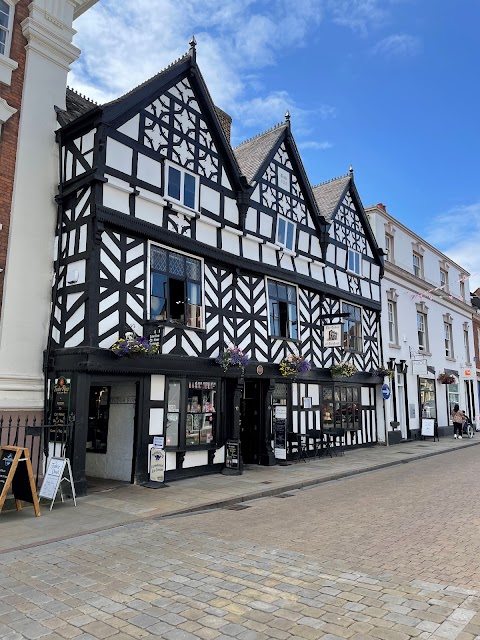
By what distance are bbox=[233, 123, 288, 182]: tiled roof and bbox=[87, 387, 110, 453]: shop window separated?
306 inches

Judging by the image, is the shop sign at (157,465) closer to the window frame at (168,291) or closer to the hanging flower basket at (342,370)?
the window frame at (168,291)

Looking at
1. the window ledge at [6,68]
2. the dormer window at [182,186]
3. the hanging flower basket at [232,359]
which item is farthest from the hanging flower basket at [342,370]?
the window ledge at [6,68]

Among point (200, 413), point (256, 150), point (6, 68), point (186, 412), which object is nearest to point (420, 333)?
point (256, 150)

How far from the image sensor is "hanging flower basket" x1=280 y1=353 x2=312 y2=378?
49.5ft

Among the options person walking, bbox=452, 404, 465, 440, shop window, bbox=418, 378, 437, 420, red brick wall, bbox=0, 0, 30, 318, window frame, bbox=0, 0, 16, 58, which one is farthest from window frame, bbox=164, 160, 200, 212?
person walking, bbox=452, 404, 465, 440

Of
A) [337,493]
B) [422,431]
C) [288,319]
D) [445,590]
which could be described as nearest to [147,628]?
[445,590]

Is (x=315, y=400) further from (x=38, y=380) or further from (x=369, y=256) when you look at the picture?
(x=38, y=380)

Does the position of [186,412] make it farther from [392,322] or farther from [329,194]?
[392,322]

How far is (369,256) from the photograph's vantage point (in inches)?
853

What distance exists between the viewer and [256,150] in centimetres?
1717

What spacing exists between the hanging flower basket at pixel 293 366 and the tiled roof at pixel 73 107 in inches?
349

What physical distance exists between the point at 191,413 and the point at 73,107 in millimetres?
8710

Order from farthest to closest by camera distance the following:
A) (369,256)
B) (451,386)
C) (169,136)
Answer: (451,386), (369,256), (169,136)

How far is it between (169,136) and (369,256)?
12055mm
